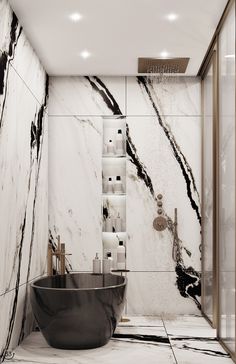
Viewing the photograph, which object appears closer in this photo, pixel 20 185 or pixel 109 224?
pixel 20 185

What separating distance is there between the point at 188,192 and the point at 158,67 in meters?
1.32

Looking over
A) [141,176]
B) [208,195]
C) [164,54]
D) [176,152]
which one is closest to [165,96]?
[176,152]

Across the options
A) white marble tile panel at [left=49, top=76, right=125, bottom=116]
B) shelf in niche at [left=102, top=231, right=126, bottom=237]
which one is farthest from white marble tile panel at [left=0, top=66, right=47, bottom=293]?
shelf in niche at [left=102, top=231, right=126, bottom=237]

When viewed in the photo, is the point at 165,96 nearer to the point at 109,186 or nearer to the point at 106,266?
the point at 109,186

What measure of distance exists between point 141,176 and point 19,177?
1687mm

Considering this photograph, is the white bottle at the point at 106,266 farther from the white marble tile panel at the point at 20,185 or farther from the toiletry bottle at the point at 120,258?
the white marble tile panel at the point at 20,185

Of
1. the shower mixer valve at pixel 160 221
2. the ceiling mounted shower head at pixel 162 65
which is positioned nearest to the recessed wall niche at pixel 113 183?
the shower mixer valve at pixel 160 221

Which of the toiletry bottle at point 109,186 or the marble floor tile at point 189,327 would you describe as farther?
the toiletry bottle at point 109,186

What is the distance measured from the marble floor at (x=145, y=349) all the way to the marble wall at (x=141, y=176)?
58cm

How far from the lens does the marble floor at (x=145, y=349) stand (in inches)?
148

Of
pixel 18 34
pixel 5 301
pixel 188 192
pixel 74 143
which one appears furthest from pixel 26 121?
pixel 188 192

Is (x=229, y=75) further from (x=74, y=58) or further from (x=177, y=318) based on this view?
(x=177, y=318)

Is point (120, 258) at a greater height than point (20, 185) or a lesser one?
lesser

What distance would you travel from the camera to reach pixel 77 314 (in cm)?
387
